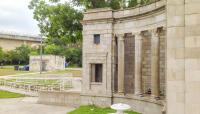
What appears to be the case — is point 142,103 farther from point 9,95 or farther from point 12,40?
point 12,40

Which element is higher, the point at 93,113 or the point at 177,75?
the point at 177,75

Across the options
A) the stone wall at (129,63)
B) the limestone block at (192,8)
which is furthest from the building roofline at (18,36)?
the limestone block at (192,8)

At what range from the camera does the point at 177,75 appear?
10039 millimetres

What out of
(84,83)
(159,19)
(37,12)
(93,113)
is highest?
(37,12)

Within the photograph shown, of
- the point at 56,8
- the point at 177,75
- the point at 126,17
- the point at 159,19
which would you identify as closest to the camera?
the point at 177,75

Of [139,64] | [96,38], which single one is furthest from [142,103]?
[96,38]

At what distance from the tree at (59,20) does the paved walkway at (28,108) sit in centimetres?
725

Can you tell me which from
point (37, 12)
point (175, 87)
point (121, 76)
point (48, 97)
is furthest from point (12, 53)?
point (175, 87)

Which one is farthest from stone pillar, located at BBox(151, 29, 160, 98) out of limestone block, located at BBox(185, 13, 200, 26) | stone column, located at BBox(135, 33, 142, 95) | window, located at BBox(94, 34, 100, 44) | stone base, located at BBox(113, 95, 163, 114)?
limestone block, located at BBox(185, 13, 200, 26)

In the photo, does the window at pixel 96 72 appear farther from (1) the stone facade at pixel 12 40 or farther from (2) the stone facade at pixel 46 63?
(1) the stone facade at pixel 12 40

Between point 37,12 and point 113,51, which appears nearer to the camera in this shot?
point 113,51

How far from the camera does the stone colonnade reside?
62.0 ft

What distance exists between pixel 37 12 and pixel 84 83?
40.5 ft

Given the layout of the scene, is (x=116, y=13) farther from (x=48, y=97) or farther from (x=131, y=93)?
(x=48, y=97)
